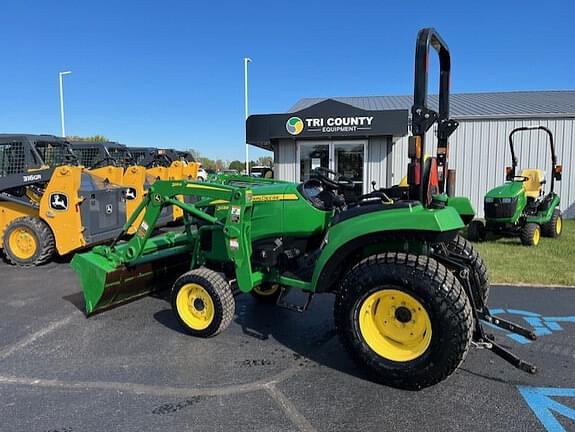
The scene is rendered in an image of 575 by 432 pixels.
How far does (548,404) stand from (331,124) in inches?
377

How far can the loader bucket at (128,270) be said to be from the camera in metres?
4.52

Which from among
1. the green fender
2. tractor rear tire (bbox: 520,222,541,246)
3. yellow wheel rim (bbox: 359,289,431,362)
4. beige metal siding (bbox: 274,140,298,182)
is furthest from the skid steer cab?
tractor rear tire (bbox: 520,222,541,246)

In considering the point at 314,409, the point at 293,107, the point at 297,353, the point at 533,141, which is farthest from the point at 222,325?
the point at 293,107

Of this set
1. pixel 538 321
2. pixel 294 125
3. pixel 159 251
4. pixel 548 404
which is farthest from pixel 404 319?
pixel 294 125

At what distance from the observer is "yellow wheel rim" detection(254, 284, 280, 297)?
200 inches

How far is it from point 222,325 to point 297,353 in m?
0.72

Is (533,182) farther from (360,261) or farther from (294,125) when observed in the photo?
(360,261)

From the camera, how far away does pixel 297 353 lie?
385 centimetres

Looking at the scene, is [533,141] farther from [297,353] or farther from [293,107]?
[297,353]

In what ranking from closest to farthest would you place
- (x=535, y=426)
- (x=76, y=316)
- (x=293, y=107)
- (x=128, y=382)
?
(x=535, y=426) → (x=128, y=382) → (x=76, y=316) → (x=293, y=107)

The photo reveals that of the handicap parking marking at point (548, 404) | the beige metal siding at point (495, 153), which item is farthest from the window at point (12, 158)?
the beige metal siding at point (495, 153)

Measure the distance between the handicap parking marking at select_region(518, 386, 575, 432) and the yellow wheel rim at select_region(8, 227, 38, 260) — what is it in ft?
22.9

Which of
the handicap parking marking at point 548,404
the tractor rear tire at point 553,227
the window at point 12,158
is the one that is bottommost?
the handicap parking marking at point 548,404

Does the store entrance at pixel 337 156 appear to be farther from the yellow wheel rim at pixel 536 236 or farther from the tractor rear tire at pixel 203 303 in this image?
the tractor rear tire at pixel 203 303
